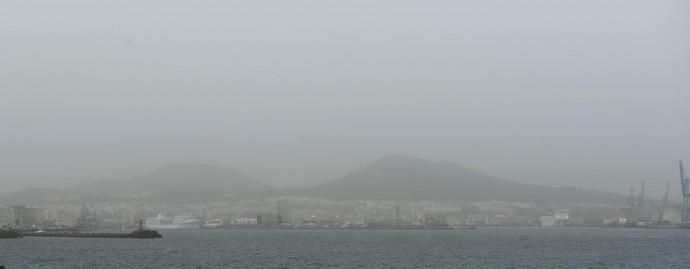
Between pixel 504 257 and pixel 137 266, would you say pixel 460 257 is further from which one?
pixel 137 266

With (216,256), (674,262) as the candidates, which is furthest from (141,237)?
(674,262)

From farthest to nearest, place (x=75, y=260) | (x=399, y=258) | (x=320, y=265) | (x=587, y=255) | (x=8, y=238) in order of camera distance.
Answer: (x=8, y=238)
(x=587, y=255)
(x=399, y=258)
(x=75, y=260)
(x=320, y=265)

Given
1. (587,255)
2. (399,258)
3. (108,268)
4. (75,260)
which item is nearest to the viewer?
(108,268)

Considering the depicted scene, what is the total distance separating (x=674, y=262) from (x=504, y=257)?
1415cm

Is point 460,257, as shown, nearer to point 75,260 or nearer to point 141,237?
point 75,260

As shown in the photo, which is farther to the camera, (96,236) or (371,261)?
(96,236)

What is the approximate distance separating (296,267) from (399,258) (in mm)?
14708

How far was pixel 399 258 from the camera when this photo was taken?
75.5 m

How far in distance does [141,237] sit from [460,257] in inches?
2899

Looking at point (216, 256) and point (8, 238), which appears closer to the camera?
point (216, 256)

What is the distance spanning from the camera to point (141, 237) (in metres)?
138

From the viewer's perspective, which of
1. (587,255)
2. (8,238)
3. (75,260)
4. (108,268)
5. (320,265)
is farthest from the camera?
(8,238)

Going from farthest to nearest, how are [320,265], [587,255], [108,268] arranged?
1. [587,255]
2. [320,265]
3. [108,268]

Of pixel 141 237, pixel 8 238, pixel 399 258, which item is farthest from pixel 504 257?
pixel 8 238
